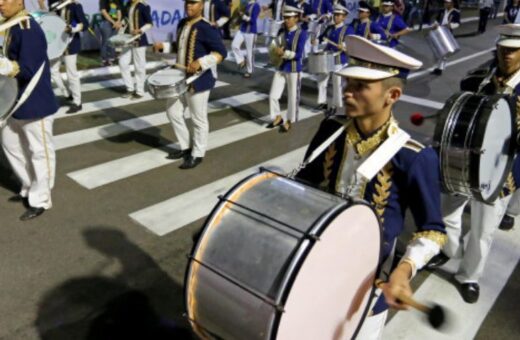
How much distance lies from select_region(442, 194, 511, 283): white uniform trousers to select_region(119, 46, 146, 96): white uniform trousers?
21.9 ft

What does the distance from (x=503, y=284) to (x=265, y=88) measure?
7403mm

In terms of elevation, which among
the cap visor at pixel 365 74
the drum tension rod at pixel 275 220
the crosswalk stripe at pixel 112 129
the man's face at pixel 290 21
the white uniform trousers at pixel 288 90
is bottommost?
the crosswalk stripe at pixel 112 129

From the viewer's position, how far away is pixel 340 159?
8.02 ft

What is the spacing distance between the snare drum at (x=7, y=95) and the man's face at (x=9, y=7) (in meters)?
0.63

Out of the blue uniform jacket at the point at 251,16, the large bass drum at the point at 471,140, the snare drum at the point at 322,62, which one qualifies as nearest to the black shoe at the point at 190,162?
the snare drum at the point at 322,62

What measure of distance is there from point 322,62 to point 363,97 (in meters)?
6.73

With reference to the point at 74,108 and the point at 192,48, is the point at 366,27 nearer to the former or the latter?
the point at 192,48

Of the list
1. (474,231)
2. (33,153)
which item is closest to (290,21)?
(33,153)

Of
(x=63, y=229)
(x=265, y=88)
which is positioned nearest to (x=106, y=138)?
(x=63, y=229)

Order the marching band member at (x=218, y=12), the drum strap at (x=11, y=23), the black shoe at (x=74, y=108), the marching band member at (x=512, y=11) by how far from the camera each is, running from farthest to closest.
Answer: the marching band member at (x=512, y=11) < the marching band member at (x=218, y=12) < the black shoe at (x=74, y=108) < the drum strap at (x=11, y=23)

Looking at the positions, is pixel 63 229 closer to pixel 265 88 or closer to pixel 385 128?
pixel 385 128

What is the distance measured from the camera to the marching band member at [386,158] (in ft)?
7.08

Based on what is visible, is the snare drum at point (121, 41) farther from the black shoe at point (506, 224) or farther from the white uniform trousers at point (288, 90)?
the black shoe at point (506, 224)

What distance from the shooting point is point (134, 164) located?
634cm
